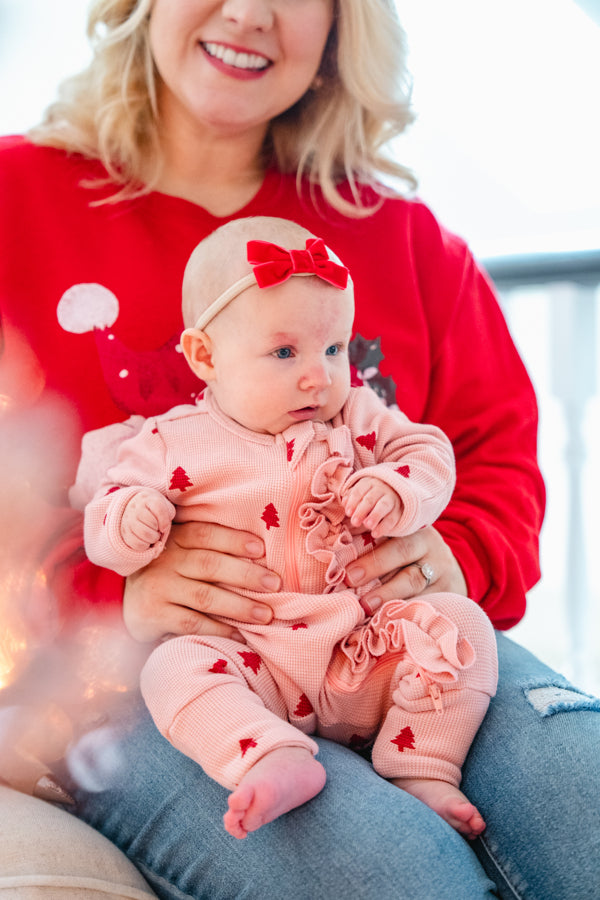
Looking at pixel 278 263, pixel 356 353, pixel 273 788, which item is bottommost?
pixel 273 788

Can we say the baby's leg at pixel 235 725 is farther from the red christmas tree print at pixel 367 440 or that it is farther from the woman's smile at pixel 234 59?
the woman's smile at pixel 234 59

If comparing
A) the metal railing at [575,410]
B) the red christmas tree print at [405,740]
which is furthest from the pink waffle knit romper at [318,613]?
the metal railing at [575,410]

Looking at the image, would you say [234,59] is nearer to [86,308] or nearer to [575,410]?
[86,308]

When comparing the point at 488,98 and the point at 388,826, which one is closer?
the point at 388,826

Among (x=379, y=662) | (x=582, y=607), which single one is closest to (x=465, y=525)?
(x=379, y=662)

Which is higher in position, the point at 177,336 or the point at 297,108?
the point at 297,108

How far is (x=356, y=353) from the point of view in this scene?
89cm

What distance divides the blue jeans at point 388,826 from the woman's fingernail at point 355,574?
0.14m

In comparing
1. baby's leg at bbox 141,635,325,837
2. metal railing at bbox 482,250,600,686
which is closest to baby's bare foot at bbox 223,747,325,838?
baby's leg at bbox 141,635,325,837

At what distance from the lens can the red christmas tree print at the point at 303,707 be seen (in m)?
0.73

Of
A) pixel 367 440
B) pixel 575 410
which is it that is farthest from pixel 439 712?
pixel 575 410

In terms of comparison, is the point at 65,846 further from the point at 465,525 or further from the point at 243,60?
the point at 243,60

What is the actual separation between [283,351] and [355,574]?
8.3 inches

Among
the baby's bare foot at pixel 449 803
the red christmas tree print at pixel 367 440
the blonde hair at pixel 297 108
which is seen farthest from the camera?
the blonde hair at pixel 297 108
